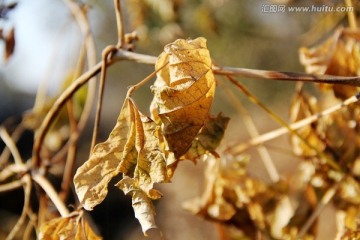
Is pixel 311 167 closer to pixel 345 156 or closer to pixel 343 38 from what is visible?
pixel 345 156

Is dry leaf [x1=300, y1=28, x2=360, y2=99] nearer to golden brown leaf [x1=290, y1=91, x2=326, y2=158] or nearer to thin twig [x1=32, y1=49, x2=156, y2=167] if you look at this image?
golden brown leaf [x1=290, y1=91, x2=326, y2=158]

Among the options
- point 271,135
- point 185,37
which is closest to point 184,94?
point 271,135

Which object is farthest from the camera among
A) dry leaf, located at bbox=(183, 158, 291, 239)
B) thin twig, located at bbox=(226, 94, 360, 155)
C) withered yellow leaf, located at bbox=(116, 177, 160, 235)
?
dry leaf, located at bbox=(183, 158, 291, 239)

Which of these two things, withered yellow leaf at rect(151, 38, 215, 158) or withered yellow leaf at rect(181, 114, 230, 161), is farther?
withered yellow leaf at rect(181, 114, 230, 161)

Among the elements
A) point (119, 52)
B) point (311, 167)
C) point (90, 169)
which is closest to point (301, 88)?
point (311, 167)

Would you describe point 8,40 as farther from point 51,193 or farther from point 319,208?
point 319,208

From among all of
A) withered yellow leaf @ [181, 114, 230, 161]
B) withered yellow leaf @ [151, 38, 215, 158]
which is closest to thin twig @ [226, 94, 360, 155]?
withered yellow leaf @ [181, 114, 230, 161]

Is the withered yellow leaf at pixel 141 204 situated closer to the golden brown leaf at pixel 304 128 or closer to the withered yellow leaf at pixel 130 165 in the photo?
the withered yellow leaf at pixel 130 165
